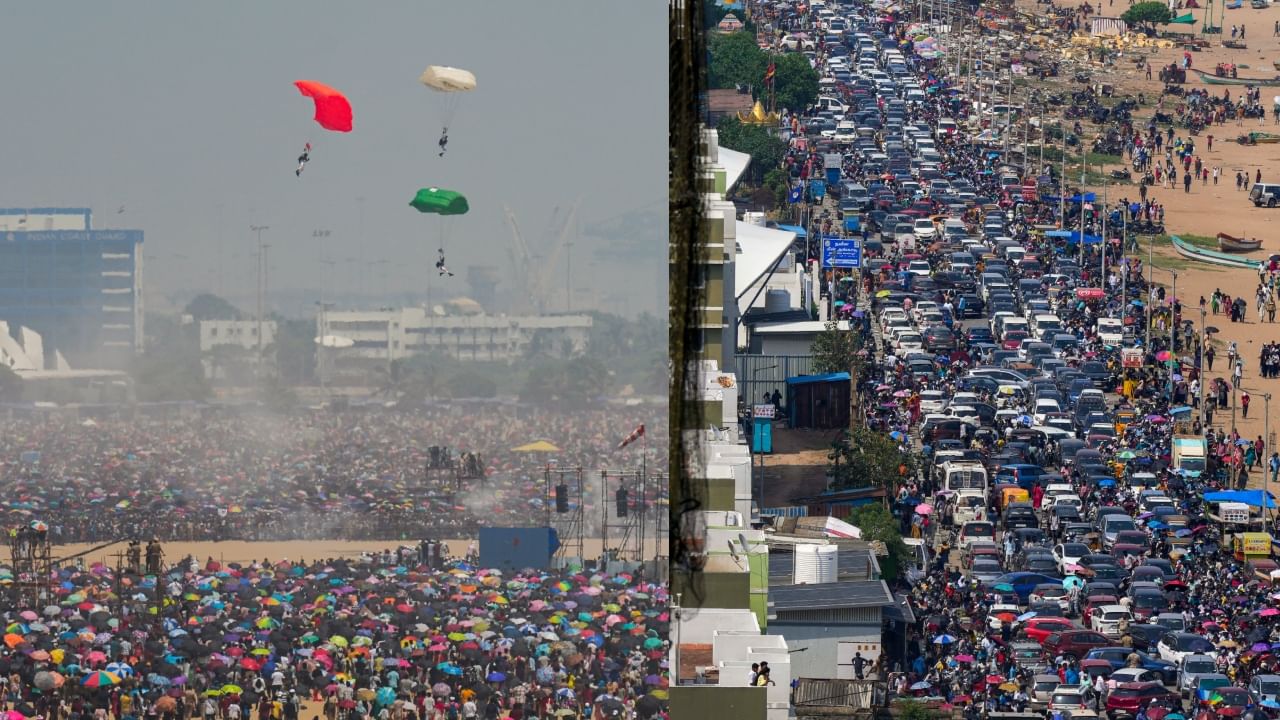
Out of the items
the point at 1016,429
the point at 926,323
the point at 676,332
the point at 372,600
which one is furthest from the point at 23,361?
the point at 926,323

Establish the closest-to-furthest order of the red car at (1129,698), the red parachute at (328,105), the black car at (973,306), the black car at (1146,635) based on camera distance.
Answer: the red parachute at (328,105) < the red car at (1129,698) < the black car at (1146,635) < the black car at (973,306)

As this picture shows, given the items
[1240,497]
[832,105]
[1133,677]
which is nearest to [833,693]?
[1133,677]

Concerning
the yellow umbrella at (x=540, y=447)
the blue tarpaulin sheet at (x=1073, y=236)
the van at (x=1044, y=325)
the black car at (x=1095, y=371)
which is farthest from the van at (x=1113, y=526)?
the blue tarpaulin sheet at (x=1073, y=236)

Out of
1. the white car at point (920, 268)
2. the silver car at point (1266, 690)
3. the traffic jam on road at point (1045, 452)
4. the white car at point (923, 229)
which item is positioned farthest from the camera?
the white car at point (923, 229)

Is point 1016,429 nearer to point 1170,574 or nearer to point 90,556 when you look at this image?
point 1170,574

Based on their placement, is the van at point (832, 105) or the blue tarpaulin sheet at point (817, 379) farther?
the van at point (832, 105)

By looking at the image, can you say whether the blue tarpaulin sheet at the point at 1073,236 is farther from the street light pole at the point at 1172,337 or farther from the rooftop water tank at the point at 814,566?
the rooftop water tank at the point at 814,566

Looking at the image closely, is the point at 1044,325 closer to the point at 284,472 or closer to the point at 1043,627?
the point at 1043,627
